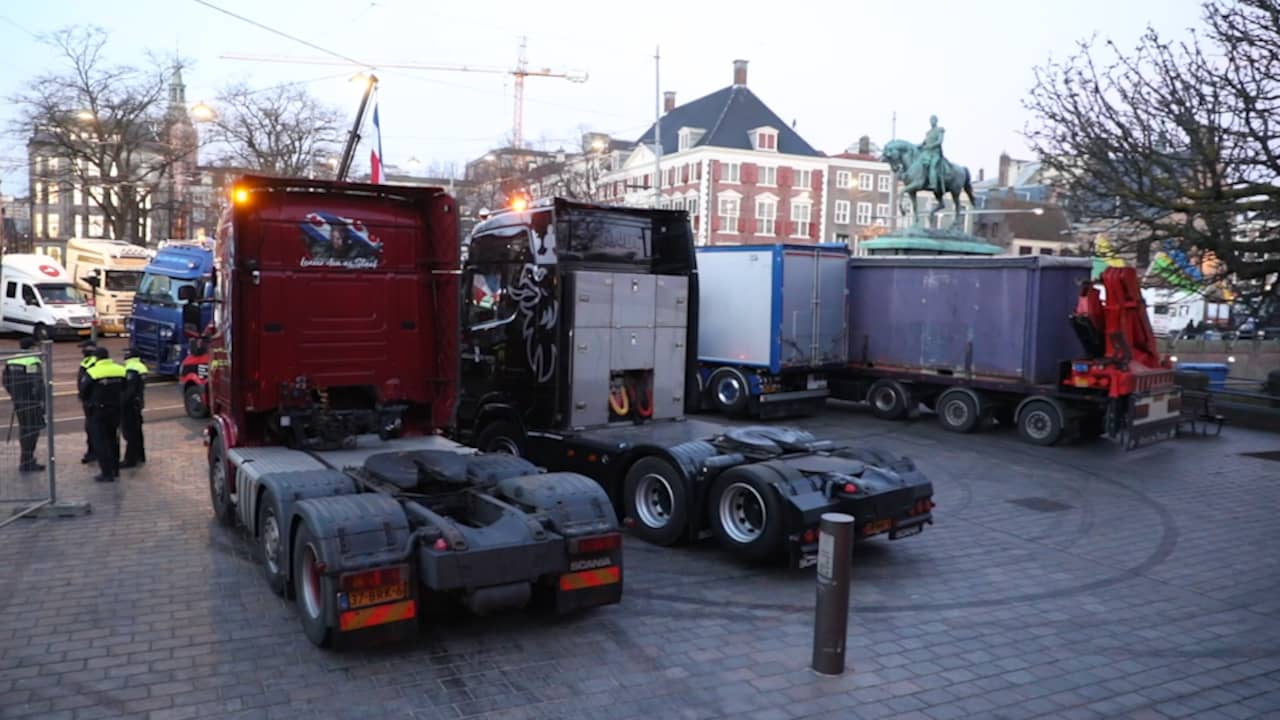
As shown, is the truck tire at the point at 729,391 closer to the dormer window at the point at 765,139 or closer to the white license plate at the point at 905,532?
the white license plate at the point at 905,532

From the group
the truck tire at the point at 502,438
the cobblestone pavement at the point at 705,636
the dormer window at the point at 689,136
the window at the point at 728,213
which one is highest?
the dormer window at the point at 689,136

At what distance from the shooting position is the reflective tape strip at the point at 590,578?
645cm

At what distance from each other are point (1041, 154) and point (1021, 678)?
10.2 metres

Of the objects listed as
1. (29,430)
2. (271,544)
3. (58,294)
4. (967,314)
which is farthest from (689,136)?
(271,544)

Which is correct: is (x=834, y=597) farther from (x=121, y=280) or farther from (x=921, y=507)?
(x=121, y=280)

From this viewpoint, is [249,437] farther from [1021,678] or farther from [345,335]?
[1021,678]

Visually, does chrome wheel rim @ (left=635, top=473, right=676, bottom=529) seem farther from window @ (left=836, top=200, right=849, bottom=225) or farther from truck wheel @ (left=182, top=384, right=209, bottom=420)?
window @ (left=836, top=200, right=849, bottom=225)

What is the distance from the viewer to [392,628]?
584 centimetres

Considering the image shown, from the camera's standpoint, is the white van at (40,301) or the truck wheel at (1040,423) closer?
the truck wheel at (1040,423)

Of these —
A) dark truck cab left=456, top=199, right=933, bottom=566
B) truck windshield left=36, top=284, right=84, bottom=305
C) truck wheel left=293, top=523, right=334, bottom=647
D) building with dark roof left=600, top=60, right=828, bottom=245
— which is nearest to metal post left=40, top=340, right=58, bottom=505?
dark truck cab left=456, top=199, right=933, bottom=566

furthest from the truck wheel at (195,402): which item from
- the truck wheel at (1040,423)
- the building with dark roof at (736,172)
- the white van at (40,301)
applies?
the building with dark roof at (736,172)

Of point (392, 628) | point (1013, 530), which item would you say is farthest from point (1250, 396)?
point (392, 628)

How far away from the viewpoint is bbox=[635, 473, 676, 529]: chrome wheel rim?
879 centimetres

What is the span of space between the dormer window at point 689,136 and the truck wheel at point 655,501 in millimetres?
56295
